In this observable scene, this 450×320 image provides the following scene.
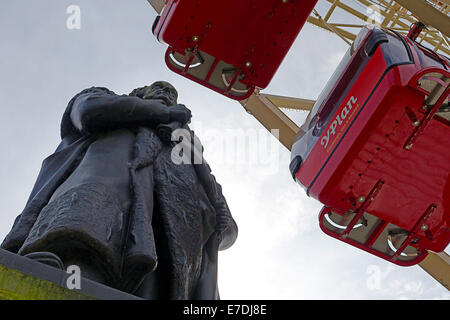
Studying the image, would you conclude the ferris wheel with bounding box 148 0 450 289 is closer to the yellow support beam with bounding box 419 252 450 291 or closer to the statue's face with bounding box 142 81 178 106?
the statue's face with bounding box 142 81 178 106

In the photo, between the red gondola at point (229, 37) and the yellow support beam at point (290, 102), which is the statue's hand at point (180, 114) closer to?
the red gondola at point (229, 37)

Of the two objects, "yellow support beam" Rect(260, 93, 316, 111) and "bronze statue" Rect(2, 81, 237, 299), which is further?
"yellow support beam" Rect(260, 93, 316, 111)

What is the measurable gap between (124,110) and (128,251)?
119 cm

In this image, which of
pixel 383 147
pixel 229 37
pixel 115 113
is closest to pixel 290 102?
pixel 229 37

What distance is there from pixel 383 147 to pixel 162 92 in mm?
1634

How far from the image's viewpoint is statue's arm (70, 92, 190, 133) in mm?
3725

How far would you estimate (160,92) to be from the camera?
4547 mm

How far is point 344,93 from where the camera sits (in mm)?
4242

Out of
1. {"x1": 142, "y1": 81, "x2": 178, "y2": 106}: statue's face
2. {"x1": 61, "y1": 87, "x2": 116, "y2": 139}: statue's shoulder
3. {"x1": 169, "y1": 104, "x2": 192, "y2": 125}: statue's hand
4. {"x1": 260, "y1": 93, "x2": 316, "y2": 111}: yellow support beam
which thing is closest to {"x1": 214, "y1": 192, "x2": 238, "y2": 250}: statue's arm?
{"x1": 169, "y1": 104, "x2": 192, "y2": 125}: statue's hand

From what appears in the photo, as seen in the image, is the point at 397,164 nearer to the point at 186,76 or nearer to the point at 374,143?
the point at 374,143

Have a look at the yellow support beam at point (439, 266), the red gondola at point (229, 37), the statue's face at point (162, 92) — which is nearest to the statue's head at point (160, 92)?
the statue's face at point (162, 92)

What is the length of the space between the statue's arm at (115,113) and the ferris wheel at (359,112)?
73cm

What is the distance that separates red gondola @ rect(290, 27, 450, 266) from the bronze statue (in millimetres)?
818

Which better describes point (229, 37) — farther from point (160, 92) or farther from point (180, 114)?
point (180, 114)
